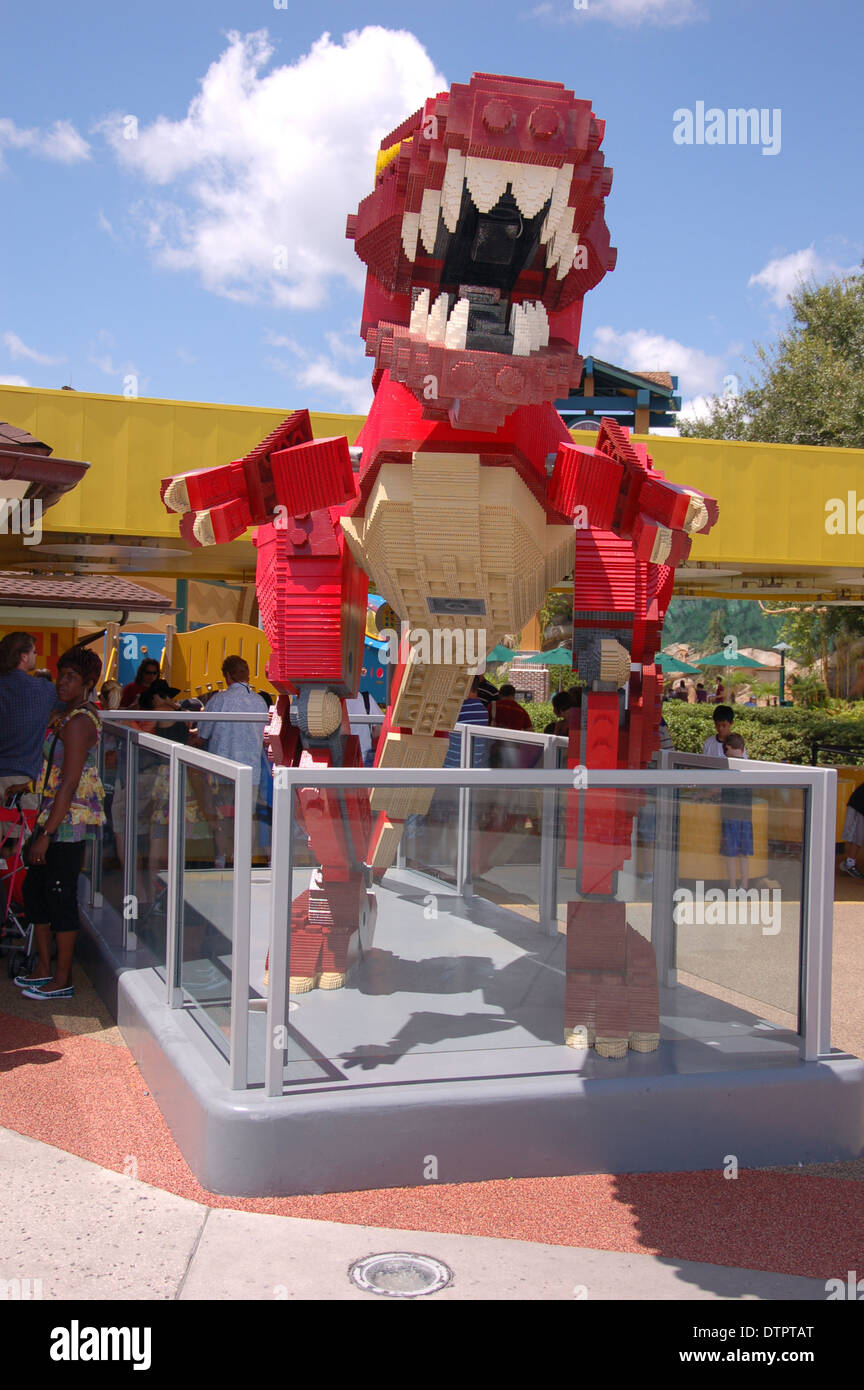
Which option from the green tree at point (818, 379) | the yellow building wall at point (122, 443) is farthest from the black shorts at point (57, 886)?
the green tree at point (818, 379)

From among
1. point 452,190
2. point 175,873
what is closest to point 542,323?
point 452,190

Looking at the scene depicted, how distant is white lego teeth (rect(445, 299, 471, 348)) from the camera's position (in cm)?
357

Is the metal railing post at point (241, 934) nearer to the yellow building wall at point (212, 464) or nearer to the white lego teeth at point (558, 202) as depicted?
the white lego teeth at point (558, 202)

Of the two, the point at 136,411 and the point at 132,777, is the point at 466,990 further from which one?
the point at 136,411

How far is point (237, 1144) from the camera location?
351cm

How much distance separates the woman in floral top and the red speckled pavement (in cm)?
132

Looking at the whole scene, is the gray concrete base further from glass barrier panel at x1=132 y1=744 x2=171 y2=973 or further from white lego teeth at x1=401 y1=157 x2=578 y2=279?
white lego teeth at x1=401 y1=157 x2=578 y2=279

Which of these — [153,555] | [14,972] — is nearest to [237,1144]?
[14,972]

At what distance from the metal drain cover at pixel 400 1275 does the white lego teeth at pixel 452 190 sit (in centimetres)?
311

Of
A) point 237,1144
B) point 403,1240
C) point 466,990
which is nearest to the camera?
point 403,1240

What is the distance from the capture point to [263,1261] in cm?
310

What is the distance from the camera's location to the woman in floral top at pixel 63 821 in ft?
18.2

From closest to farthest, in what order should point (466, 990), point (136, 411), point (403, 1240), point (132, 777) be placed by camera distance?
point (403, 1240) → point (466, 990) → point (132, 777) → point (136, 411)

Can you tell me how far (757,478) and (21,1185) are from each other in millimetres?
8300
